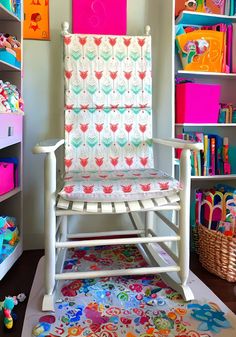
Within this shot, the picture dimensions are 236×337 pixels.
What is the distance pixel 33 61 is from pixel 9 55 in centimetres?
30

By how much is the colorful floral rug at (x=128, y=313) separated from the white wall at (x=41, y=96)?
551 millimetres

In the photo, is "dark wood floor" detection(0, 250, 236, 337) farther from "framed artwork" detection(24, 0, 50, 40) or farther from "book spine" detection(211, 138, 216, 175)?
"framed artwork" detection(24, 0, 50, 40)

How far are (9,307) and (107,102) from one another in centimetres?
98

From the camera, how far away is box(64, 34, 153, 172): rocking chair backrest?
5.01 ft

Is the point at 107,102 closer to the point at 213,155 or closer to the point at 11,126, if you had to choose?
the point at 11,126

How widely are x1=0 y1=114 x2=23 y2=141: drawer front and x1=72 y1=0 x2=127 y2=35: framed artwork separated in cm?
59

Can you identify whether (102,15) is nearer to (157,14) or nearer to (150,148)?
(157,14)

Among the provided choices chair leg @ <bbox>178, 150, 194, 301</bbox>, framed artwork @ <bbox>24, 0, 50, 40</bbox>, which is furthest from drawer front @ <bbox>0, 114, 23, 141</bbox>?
chair leg @ <bbox>178, 150, 194, 301</bbox>

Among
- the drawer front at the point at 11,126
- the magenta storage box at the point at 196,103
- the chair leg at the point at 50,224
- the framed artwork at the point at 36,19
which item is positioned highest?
the framed artwork at the point at 36,19

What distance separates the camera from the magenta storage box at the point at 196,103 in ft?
5.22

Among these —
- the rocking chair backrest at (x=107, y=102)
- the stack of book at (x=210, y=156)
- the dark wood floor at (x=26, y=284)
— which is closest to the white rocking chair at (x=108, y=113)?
the rocking chair backrest at (x=107, y=102)

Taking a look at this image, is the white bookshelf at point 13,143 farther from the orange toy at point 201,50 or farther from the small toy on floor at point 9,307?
the orange toy at point 201,50

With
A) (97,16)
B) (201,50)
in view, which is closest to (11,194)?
(97,16)

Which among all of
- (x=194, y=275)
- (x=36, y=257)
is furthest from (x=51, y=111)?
(x=194, y=275)
